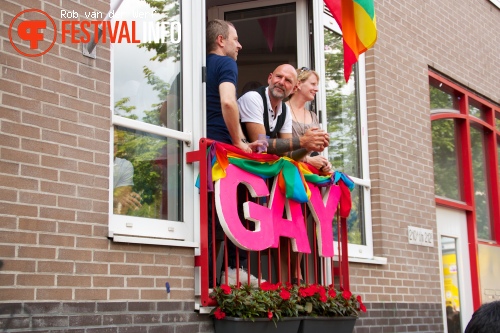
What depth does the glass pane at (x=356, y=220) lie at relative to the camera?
773 cm

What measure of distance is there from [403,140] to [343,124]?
38.1 inches

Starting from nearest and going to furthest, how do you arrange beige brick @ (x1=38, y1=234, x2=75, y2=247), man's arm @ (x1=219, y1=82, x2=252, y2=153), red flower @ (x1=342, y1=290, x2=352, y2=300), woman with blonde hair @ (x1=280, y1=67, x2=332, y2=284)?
beige brick @ (x1=38, y1=234, x2=75, y2=247) → man's arm @ (x1=219, y1=82, x2=252, y2=153) → red flower @ (x1=342, y1=290, x2=352, y2=300) → woman with blonde hair @ (x1=280, y1=67, x2=332, y2=284)

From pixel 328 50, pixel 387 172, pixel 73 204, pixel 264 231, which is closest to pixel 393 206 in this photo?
pixel 387 172

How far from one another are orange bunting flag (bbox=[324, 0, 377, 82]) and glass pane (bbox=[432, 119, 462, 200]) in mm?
3145

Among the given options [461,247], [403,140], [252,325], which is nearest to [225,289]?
[252,325]

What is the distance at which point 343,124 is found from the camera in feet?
26.0

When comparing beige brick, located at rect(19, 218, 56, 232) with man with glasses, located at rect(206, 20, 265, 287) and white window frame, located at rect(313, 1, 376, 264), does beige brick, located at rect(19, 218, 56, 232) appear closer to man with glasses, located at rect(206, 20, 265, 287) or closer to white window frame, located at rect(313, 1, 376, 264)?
man with glasses, located at rect(206, 20, 265, 287)

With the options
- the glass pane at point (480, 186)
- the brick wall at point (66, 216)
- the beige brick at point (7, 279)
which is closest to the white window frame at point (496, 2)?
the glass pane at point (480, 186)

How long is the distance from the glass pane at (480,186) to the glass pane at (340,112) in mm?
3204

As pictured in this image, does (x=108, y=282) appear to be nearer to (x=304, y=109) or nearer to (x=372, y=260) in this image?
(x=304, y=109)

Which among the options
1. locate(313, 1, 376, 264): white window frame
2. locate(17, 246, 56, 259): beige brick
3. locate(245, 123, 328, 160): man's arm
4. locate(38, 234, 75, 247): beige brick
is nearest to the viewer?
locate(17, 246, 56, 259): beige brick

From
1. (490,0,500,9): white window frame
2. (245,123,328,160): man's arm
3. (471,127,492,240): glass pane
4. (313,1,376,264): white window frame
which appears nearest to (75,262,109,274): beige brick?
(245,123,328,160): man's arm

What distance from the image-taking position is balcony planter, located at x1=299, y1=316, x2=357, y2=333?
5832 millimetres

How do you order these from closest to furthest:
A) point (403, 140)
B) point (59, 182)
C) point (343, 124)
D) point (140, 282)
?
point (59, 182) → point (140, 282) → point (343, 124) → point (403, 140)
